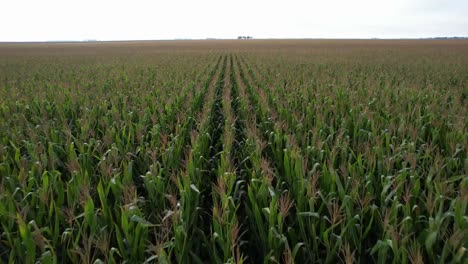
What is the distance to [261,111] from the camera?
7.17m

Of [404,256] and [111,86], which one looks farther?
[111,86]

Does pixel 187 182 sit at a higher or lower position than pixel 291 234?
higher

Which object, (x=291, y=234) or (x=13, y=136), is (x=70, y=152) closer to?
(x=13, y=136)

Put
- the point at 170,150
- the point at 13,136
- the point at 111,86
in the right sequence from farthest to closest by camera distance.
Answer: the point at 111,86
the point at 13,136
the point at 170,150

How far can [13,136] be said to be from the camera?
502 cm

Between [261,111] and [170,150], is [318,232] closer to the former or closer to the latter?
[170,150]

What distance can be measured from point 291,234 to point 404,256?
33.2 inches

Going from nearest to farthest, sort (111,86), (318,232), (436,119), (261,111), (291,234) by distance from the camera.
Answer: (291,234), (318,232), (436,119), (261,111), (111,86)

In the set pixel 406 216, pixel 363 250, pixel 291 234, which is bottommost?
pixel 363 250

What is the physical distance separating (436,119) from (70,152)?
212 inches

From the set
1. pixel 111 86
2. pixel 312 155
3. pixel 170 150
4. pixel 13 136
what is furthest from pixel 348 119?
pixel 111 86

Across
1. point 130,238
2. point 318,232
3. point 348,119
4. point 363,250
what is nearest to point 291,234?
point 318,232

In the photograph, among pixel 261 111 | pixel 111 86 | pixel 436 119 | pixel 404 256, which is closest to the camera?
pixel 404 256

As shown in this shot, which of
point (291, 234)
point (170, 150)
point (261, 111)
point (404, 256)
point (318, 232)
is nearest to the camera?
point (404, 256)
